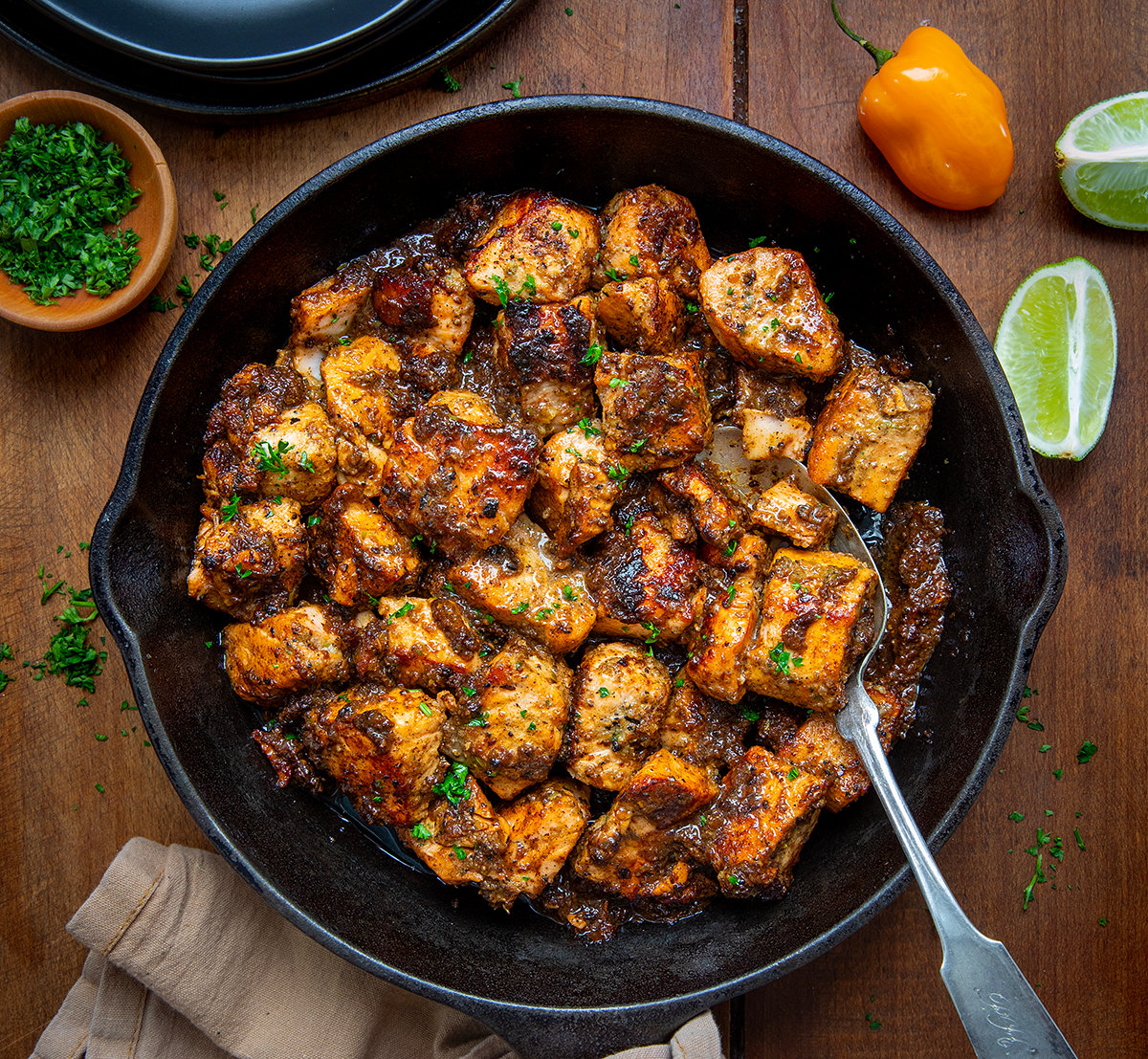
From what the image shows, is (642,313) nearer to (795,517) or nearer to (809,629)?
(795,517)

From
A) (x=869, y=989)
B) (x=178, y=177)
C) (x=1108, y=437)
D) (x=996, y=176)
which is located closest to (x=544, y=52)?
(x=178, y=177)

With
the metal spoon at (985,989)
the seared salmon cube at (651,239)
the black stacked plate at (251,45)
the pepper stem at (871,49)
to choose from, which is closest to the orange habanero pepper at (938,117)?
the pepper stem at (871,49)

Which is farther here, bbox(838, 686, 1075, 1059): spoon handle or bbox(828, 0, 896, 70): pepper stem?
bbox(828, 0, 896, 70): pepper stem

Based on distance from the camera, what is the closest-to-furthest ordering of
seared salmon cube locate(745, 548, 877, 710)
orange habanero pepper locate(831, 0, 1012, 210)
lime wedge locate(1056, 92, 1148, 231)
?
seared salmon cube locate(745, 548, 877, 710) → orange habanero pepper locate(831, 0, 1012, 210) → lime wedge locate(1056, 92, 1148, 231)

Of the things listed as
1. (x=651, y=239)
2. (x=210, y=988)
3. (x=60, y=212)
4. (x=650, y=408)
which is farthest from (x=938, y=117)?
(x=210, y=988)

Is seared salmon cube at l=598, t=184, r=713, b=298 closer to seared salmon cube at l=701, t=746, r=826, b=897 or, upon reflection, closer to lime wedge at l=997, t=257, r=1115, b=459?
lime wedge at l=997, t=257, r=1115, b=459

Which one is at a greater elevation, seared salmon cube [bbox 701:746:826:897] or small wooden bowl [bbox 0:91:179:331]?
small wooden bowl [bbox 0:91:179:331]

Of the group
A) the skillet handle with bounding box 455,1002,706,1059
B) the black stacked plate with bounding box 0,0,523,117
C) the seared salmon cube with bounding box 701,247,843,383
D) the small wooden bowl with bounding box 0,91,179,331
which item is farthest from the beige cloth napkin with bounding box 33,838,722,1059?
the black stacked plate with bounding box 0,0,523,117
